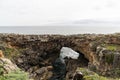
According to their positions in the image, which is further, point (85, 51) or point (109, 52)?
point (85, 51)

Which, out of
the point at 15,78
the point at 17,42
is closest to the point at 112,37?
the point at 17,42

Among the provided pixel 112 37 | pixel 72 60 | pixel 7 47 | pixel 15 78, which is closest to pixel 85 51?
pixel 72 60

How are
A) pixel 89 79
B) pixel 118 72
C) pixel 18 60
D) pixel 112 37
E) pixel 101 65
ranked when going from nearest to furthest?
1. pixel 89 79
2. pixel 118 72
3. pixel 101 65
4. pixel 112 37
5. pixel 18 60

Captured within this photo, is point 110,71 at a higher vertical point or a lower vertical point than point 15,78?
lower

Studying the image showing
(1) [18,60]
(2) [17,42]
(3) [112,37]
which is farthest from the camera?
(2) [17,42]

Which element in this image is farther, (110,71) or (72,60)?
(72,60)

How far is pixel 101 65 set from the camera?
29.6 m

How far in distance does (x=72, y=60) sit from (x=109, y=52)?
14.4 meters

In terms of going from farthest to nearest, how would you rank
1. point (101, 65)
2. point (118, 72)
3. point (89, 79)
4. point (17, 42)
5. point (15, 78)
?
point (17, 42) → point (101, 65) → point (118, 72) → point (89, 79) → point (15, 78)

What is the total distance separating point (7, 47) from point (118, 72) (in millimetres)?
20596

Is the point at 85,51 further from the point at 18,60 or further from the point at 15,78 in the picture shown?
the point at 15,78

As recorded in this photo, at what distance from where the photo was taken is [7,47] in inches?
1630

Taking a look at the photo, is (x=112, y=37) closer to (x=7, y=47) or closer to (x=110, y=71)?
(x=110, y=71)

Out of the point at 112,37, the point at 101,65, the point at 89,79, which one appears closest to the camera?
the point at 89,79
